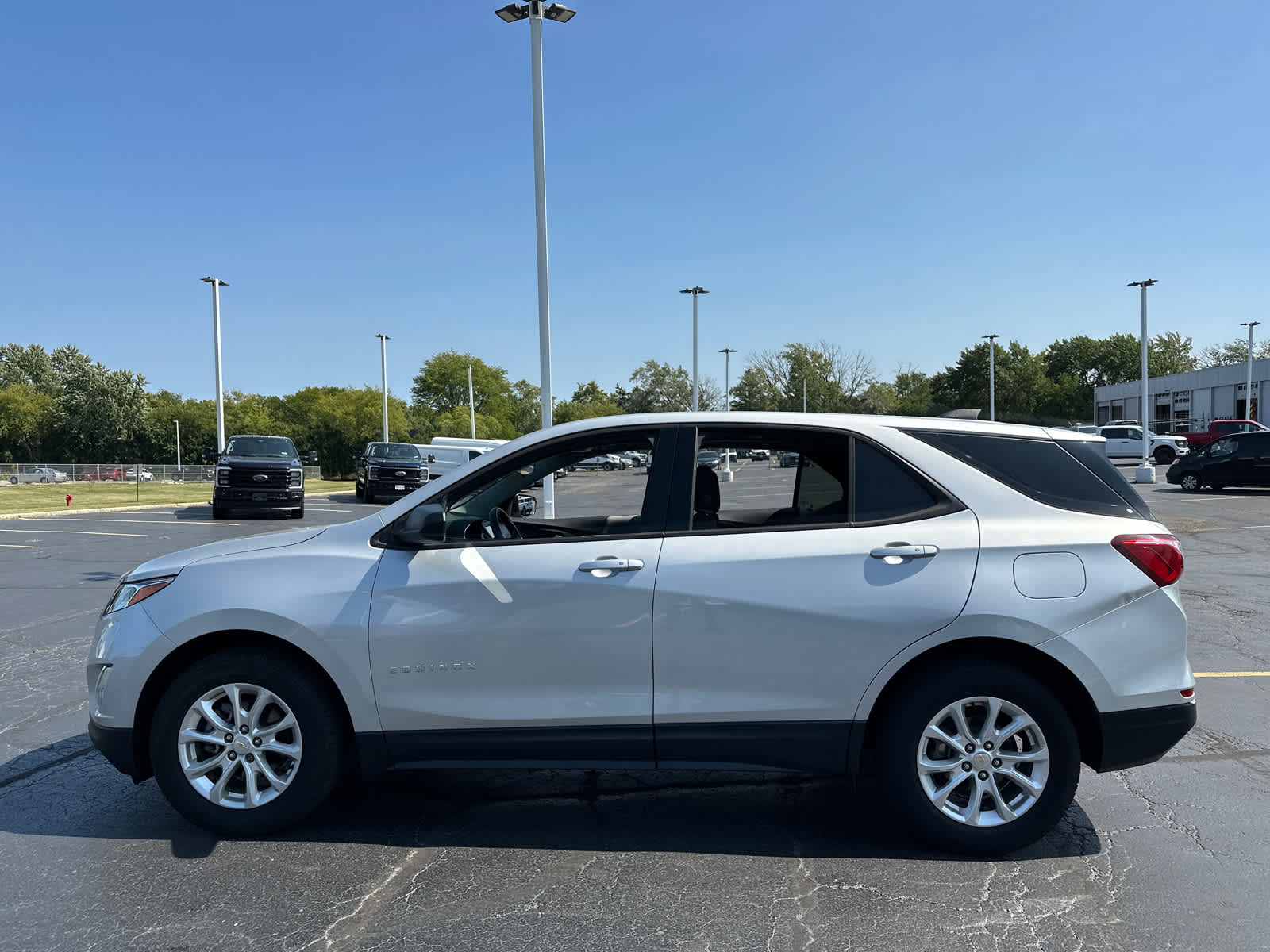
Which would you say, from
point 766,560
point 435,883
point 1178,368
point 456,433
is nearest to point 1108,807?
point 766,560

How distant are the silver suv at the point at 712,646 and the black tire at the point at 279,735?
0.03ft

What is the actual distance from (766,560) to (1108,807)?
210cm

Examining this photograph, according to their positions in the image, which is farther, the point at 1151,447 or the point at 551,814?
the point at 1151,447

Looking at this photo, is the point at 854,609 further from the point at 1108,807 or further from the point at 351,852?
the point at 351,852

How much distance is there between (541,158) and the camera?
50.1ft

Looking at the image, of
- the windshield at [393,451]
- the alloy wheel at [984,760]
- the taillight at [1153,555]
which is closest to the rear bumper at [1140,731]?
the alloy wheel at [984,760]

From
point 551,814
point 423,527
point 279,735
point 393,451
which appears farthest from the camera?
point 393,451

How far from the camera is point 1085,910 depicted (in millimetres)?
3186

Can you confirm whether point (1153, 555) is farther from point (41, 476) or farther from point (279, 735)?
point (41, 476)

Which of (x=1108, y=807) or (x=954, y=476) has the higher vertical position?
(x=954, y=476)

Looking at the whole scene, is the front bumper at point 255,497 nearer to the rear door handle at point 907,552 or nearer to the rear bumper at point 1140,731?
the rear door handle at point 907,552

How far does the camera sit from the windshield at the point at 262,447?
2209cm

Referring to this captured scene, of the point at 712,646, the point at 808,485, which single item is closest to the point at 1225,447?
the point at 808,485

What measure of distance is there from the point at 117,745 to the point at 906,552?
3334 mm
